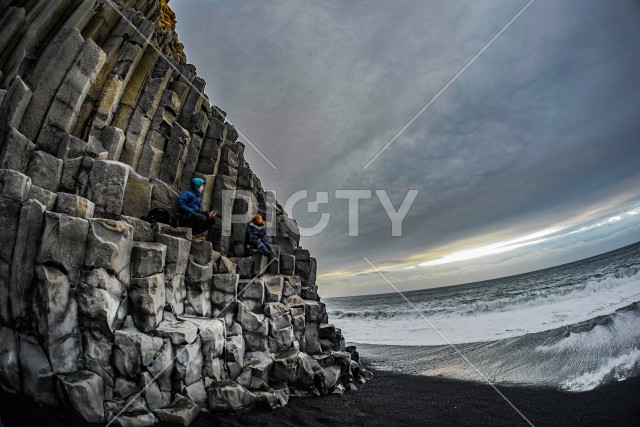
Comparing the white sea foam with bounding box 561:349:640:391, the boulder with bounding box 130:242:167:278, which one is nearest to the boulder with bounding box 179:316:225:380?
the boulder with bounding box 130:242:167:278

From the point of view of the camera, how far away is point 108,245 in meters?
7.28

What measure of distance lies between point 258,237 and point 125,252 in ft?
19.9

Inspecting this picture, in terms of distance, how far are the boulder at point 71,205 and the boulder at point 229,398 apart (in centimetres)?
576

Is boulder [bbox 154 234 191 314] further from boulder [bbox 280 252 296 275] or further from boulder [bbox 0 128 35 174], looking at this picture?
boulder [bbox 280 252 296 275]

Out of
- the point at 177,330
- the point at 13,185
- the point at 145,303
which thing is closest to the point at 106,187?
the point at 13,185

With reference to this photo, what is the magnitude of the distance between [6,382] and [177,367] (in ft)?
10.9

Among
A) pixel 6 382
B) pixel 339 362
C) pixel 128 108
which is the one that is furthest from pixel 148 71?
pixel 339 362

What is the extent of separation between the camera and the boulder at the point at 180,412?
6.79 meters

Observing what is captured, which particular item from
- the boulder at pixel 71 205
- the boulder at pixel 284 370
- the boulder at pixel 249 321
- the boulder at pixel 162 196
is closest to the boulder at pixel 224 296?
the boulder at pixel 249 321

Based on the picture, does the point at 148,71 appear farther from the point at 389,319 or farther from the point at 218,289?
the point at 389,319

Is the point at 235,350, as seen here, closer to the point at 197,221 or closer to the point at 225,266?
the point at 225,266

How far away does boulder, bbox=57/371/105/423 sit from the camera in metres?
6.05

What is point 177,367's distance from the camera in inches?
295

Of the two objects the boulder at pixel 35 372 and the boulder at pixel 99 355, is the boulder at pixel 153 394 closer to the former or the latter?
the boulder at pixel 99 355
